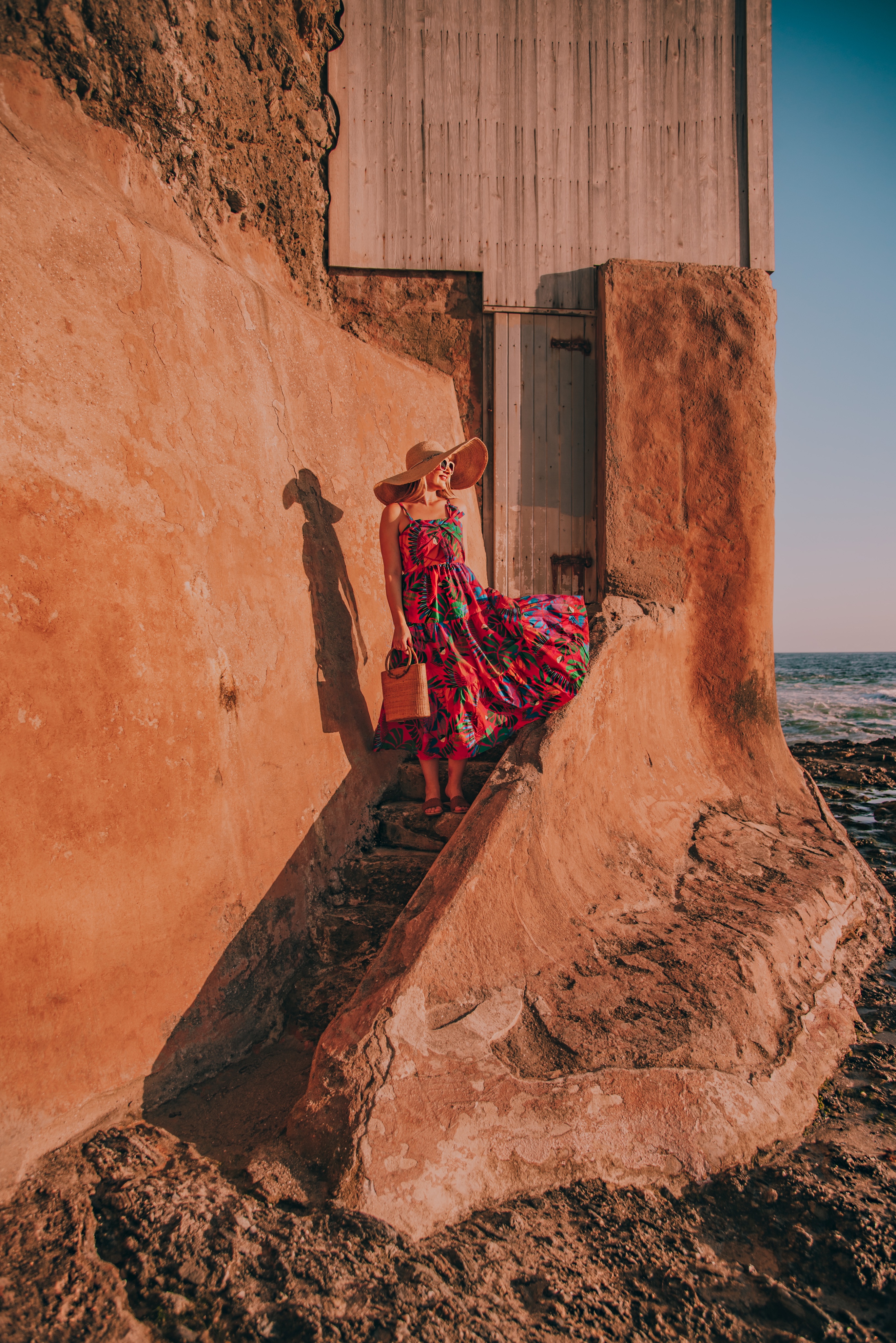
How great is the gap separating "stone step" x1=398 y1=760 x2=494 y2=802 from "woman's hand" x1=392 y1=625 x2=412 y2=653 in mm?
794

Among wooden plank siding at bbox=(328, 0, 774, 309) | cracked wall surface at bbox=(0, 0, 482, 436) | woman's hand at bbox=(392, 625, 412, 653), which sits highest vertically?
wooden plank siding at bbox=(328, 0, 774, 309)

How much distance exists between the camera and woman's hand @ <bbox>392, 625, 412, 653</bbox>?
360cm

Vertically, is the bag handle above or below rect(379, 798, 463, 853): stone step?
above

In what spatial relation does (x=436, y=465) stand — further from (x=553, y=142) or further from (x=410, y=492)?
(x=553, y=142)

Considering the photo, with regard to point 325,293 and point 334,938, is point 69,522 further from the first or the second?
point 325,293

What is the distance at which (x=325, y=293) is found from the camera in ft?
18.0

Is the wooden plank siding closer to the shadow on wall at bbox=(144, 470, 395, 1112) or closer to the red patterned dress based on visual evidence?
the shadow on wall at bbox=(144, 470, 395, 1112)

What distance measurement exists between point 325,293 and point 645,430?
2.55 metres

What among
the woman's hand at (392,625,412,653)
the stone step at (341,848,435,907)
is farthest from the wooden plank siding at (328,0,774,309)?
the stone step at (341,848,435,907)

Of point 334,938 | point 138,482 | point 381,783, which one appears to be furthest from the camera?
point 381,783

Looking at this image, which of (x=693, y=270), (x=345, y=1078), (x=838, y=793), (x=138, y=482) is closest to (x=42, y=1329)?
(x=345, y=1078)

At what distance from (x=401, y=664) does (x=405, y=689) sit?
0.14 m

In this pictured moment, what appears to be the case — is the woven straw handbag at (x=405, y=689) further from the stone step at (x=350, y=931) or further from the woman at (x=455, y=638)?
the stone step at (x=350, y=931)

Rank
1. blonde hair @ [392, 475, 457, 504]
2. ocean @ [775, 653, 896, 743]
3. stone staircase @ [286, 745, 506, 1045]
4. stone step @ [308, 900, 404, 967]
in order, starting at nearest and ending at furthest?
stone staircase @ [286, 745, 506, 1045] → stone step @ [308, 900, 404, 967] → blonde hair @ [392, 475, 457, 504] → ocean @ [775, 653, 896, 743]
